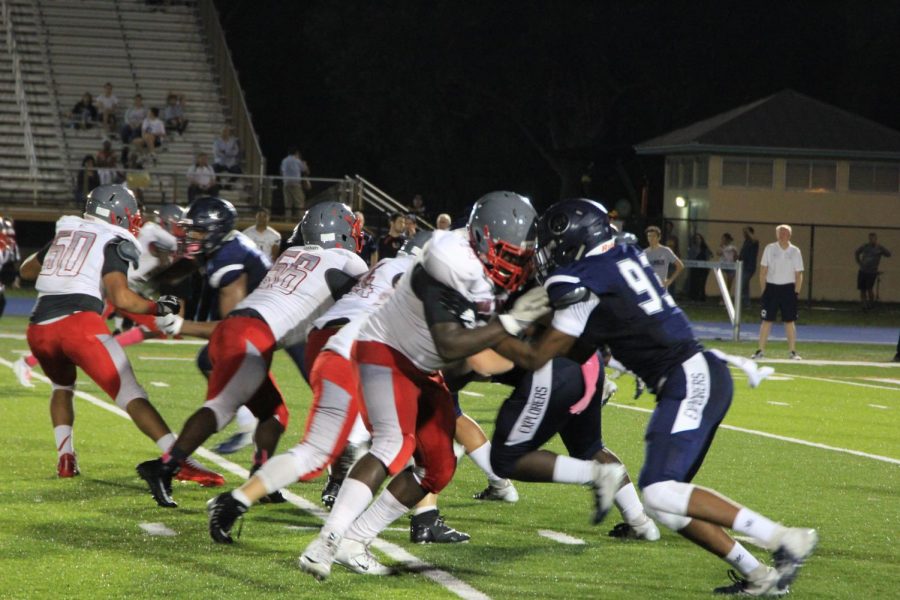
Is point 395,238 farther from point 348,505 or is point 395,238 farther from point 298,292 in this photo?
point 348,505

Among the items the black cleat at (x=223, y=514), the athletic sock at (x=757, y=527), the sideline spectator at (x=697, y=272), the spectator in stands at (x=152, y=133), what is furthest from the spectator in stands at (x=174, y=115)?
the athletic sock at (x=757, y=527)

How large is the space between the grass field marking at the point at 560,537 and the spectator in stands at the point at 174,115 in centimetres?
2380

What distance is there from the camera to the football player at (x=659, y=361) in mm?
5168

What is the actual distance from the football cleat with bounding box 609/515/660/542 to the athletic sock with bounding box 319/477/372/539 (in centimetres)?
165

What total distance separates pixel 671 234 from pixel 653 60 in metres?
9.71

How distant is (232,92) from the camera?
30.9 meters

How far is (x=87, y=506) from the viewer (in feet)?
22.7

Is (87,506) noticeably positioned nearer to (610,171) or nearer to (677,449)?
(677,449)

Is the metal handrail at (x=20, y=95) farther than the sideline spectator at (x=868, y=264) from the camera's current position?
No

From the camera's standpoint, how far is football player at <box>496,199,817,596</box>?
5168 mm

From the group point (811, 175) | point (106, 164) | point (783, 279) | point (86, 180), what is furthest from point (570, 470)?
point (811, 175)

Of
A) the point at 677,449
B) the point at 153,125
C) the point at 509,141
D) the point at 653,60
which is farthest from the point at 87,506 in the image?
the point at 509,141

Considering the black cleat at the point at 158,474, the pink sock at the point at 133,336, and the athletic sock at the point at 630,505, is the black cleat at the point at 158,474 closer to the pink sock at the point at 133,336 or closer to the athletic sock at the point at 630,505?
the athletic sock at the point at 630,505

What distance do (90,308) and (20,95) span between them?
2279cm
